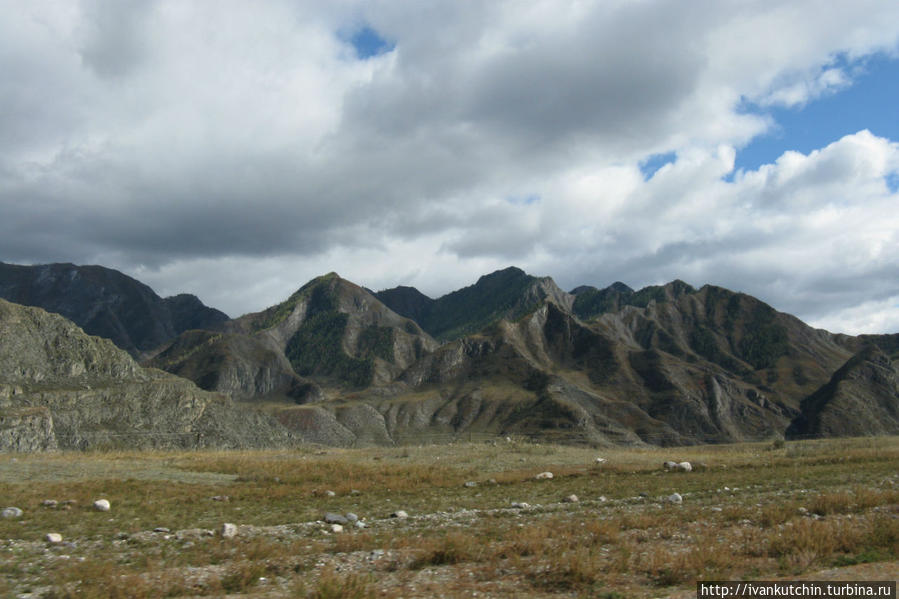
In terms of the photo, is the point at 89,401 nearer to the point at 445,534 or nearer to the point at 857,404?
the point at 445,534

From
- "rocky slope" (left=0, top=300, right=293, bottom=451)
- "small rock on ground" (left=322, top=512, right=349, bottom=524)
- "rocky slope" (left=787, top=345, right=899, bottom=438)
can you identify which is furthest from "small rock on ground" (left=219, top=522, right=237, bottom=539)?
"rocky slope" (left=787, top=345, right=899, bottom=438)

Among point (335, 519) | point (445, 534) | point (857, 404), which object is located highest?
point (445, 534)

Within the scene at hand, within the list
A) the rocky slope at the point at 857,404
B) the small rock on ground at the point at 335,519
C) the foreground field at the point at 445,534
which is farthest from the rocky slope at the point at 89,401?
the rocky slope at the point at 857,404

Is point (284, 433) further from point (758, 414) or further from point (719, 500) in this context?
point (758, 414)

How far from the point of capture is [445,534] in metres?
17.7

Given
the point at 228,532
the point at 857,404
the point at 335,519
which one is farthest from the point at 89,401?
the point at 857,404

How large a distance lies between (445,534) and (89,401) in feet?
305

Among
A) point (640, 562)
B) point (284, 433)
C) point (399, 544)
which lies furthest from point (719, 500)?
point (284, 433)

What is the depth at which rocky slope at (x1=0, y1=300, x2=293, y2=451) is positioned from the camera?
79625 mm

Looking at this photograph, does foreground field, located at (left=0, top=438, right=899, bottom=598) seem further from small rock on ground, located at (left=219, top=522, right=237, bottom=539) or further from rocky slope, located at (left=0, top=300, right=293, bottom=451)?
rocky slope, located at (left=0, top=300, right=293, bottom=451)

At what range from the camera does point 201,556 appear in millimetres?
15148

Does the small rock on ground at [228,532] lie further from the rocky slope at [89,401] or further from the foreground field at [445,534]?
the rocky slope at [89,401]

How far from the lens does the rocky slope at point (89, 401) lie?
7962cm

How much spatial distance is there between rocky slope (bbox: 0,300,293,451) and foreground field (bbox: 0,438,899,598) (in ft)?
179
